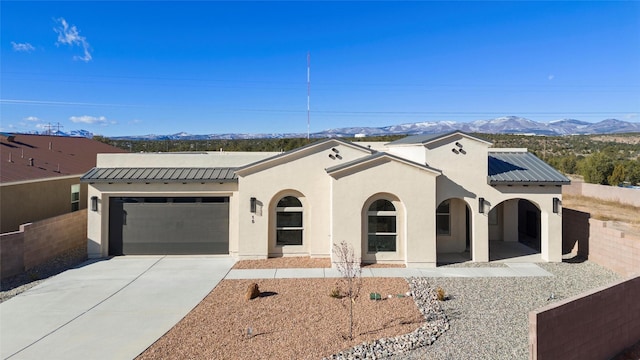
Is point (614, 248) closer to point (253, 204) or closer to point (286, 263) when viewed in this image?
point (286, 263)

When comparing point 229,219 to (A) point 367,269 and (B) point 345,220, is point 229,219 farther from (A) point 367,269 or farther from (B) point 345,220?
(A) point 367,269

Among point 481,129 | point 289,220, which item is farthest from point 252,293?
point 481,129

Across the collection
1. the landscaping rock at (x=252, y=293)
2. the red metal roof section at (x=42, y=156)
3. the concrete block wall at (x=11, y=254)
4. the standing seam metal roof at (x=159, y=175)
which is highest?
the red metal roof section at (x=42, y=156)

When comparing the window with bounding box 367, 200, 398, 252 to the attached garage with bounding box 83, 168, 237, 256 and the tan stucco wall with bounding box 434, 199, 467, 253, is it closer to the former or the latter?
the tan stucco wall with bounding box 434, 199, 467, 253

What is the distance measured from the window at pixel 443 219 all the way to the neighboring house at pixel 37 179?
18706 millimetres

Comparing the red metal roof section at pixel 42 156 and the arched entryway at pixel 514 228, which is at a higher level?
the red metal roof section at pixel 42 156

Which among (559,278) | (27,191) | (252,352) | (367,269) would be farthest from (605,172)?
(27,191)

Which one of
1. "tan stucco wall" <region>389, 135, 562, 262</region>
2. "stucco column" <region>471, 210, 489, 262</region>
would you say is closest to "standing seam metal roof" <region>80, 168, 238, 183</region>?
"tan stucco wall" <region>389, 135, 562, 262</region>

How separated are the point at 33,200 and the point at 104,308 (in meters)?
10.1

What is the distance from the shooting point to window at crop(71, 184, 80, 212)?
834 inches

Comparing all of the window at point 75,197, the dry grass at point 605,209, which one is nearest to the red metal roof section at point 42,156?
the window at point 75,197

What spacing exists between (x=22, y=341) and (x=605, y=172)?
56.2 meters

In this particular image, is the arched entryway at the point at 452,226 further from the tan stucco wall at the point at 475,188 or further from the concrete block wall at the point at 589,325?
the concrete block wall at the point at 589,325

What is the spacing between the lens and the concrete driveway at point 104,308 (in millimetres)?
9117
